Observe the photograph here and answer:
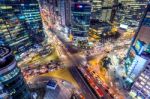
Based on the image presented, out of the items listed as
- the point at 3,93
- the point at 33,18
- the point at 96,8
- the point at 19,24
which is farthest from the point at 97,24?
the point at 3,93

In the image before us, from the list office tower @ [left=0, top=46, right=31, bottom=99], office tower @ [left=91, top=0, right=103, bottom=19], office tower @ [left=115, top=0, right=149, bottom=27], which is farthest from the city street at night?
office tower @ [left=115, top=0, right=149, bottom=27]

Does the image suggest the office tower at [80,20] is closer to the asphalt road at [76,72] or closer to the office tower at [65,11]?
the office tower at [65,11]

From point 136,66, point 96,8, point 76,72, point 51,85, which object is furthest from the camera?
point 96,8

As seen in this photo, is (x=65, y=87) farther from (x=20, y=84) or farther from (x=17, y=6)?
(x=17, y=6)

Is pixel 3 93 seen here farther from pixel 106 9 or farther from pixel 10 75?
pixel 106 9

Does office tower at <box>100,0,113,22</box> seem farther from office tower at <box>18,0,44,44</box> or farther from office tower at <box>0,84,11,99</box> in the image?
office tower at <box>0,84,11,99</box>

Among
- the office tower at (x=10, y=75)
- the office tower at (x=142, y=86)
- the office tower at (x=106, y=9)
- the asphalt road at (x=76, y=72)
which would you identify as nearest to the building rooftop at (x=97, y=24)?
the office tower at (x=106, y=9)
